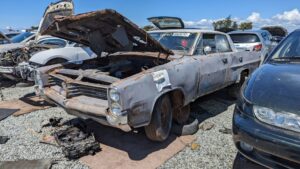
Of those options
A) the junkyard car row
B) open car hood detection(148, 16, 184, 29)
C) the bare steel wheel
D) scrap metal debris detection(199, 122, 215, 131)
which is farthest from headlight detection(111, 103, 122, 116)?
open car hood detection(148, 16, 184, 29)

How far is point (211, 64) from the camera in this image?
4758 mm

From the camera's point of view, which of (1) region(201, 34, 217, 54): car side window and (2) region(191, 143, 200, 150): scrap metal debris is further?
(1) region(201, 34, 217, 54): car side window

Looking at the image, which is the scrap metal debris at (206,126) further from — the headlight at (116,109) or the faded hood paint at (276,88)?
the headlight at (116,109)

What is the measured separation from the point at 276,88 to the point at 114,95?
1756 mm

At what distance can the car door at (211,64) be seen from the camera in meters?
4.57

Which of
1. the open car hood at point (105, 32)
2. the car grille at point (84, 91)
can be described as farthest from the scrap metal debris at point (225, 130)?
the car grille at point (84, 91)

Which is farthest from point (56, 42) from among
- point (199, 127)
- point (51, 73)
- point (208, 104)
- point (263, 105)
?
point (263, 105)

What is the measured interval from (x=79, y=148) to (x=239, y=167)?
2051 mm

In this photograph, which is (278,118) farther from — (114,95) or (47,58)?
(47,58)

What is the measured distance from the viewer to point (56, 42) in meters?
10.2

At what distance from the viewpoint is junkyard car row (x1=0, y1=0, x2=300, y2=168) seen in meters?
2.59

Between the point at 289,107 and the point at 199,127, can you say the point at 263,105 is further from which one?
the point at 199,127

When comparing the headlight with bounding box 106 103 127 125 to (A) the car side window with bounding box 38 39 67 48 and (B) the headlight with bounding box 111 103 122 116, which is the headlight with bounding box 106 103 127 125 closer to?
(B) the headlight with bounding box 111 103 122 116

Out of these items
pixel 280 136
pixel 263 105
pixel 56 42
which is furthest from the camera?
pixel 56 42
